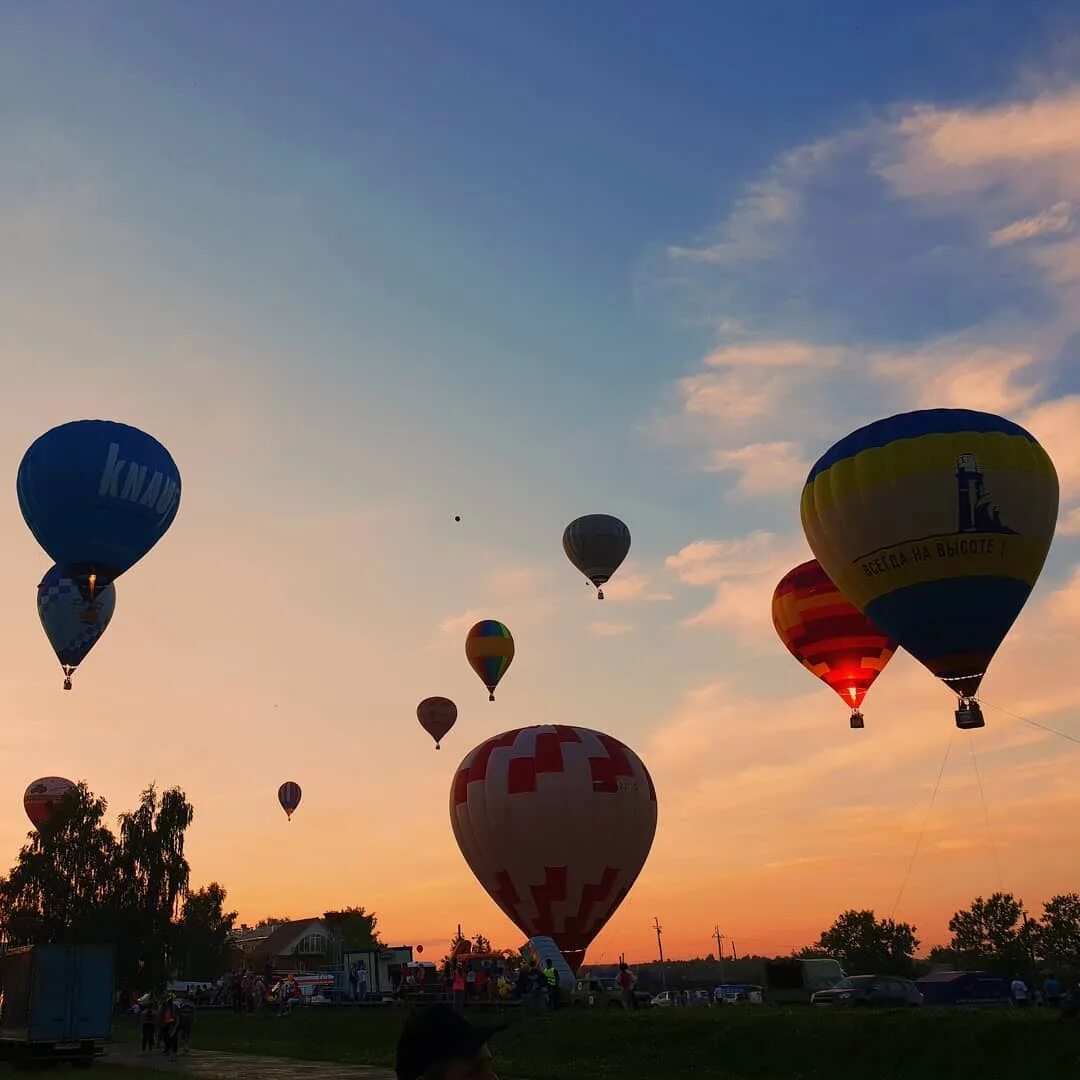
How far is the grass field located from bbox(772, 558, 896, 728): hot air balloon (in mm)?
12816

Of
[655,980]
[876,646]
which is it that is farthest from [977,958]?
[876,646]

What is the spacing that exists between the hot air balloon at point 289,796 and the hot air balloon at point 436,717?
13.6 metres

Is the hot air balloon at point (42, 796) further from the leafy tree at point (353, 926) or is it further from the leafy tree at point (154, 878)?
the leafy tree at point (353, 926)

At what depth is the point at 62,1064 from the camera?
29859 mm

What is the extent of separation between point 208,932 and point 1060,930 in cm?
8661

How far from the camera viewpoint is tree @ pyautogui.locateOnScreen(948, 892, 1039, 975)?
5021 inches

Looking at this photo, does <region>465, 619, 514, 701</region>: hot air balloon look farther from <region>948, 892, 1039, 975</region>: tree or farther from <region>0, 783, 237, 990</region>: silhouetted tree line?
<region>948, 892, 1039, 975</region>: tree

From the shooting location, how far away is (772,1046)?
26859mm

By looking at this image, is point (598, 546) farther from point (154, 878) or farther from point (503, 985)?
point (154, 878)

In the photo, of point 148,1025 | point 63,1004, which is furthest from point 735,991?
point 63,1004

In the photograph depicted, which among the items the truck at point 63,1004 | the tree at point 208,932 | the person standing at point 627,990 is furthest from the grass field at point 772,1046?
the tree at point 208,932

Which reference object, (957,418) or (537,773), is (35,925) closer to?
(537,773)

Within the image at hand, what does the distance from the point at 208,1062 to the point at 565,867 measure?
540 inches

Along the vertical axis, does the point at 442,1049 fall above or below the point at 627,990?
below
